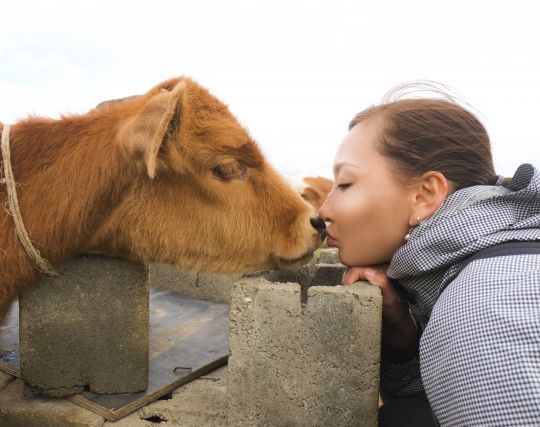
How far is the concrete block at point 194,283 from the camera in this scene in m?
4.75

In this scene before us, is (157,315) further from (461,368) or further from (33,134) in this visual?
(461,368)

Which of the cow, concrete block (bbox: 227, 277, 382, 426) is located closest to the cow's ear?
concrete block (bbox: 227, 277, 382, 426)

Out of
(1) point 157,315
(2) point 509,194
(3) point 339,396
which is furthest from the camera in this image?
(1) point 157,315

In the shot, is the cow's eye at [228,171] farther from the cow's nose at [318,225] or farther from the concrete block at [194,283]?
the concrete block at [194,283]

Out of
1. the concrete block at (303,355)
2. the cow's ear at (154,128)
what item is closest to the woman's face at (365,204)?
the concrete block at (303,355)

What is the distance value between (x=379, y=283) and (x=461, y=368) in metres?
0.98

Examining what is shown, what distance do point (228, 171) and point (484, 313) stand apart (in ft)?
5.22

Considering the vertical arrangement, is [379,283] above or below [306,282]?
above

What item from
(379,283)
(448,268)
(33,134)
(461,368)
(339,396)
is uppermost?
(33,134)

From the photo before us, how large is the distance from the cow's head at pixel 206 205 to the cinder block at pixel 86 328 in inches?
9.0

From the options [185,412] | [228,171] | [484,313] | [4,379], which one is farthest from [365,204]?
[4,379]

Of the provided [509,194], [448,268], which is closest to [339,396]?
[448,268]

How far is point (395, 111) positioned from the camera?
7.04 ft

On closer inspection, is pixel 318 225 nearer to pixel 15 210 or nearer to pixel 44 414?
pixel 15 210
